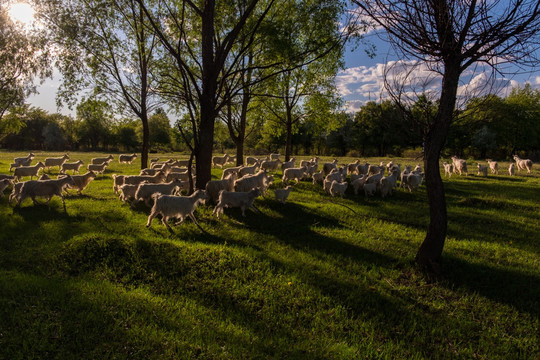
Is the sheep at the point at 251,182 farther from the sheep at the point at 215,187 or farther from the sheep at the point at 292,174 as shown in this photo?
the sheep at the point at 292,174

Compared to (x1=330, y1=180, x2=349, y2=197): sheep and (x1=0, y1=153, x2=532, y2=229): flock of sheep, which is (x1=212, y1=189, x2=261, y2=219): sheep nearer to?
(x1=0, y1=153, x2=532, y2=229): flock of sheep

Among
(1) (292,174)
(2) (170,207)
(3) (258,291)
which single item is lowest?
(3) (258,291)

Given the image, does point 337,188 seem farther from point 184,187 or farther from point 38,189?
point 38,189

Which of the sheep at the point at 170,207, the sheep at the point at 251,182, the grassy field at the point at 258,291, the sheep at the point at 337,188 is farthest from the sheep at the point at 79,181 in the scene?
the sheep at the point at 337,188

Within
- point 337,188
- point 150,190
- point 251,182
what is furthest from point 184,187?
point 337,188

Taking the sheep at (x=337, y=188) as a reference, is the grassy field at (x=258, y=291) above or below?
below

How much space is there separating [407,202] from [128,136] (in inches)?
3244

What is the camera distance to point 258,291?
17.0 ft

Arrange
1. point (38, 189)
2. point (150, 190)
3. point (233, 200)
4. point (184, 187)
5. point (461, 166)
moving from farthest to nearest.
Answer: point (461, 166) < point (184, 187) < point (150, 190) < point (38, 189) < point (233, 200)

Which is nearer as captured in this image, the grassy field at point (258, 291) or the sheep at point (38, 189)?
the grassy field at point (258, 291)

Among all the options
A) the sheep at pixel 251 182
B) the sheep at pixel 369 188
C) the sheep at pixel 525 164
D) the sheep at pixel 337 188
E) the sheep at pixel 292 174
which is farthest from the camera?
the sheep at pixel 525 164

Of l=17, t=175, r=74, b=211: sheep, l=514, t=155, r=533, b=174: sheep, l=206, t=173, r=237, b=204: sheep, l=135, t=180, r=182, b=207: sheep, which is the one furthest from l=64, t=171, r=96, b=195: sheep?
l=514, t=155, r=533, b=174: sheep

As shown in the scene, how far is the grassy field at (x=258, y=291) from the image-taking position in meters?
3.81

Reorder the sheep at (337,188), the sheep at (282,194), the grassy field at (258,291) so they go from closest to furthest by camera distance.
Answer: the grassy field at (258,291), the sheep at (282,194), the sheep at (337,188)
